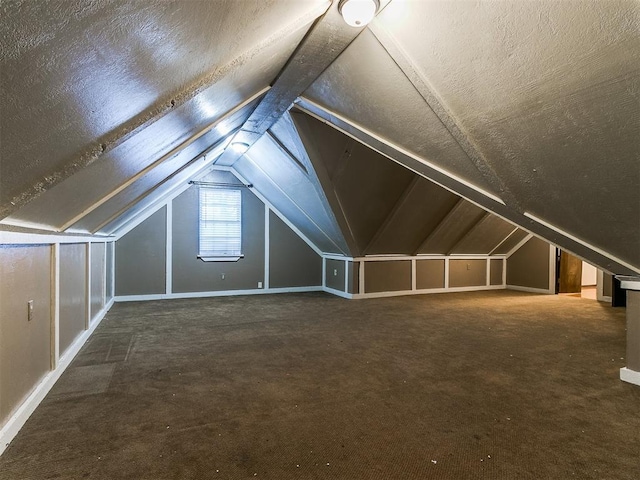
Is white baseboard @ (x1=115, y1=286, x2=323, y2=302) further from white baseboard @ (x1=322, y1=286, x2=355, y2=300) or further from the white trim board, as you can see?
the white trim board

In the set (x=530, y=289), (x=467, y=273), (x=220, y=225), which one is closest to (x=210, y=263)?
(x=220, y=225)

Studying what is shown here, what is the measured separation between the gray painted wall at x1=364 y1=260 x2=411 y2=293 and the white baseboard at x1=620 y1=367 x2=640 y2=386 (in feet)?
13.7

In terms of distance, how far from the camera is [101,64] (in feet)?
3.59

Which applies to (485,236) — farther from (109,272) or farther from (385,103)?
(109,272)

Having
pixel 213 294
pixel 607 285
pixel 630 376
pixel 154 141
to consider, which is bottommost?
pixel 213 294

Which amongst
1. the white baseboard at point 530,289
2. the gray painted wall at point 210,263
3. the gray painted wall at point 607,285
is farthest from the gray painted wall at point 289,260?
the gray painted wall at point 607,285

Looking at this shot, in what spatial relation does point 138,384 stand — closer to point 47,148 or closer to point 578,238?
point 47,148

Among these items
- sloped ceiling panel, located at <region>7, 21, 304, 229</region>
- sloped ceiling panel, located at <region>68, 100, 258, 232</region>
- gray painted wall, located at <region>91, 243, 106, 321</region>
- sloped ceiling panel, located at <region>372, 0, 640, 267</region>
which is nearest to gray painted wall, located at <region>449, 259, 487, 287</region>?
sloped ceiling panel, located at <region>372, 0, 640, 267</region>

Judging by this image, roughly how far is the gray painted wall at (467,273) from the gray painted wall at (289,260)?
289cm

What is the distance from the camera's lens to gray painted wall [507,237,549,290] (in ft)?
24.1

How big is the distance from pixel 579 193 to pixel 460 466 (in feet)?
5.56

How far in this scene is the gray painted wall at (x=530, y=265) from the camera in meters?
7.36

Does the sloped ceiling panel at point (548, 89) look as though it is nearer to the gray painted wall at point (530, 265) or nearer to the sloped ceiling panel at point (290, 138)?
the sloped ceiling panel at point (290, 138)

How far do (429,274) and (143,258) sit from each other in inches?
218
